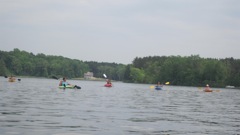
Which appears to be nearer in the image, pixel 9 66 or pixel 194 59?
pixel 194 59

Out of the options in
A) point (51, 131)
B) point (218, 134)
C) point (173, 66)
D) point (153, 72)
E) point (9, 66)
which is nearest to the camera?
point (51, 131)

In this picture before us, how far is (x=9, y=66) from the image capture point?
19512 cm

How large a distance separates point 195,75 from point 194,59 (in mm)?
15706

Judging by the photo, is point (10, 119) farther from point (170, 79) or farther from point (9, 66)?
point (9, 66)

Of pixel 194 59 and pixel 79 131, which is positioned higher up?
pixel 194 59

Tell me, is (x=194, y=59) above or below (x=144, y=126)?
above

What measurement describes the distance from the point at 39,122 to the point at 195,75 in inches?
5155

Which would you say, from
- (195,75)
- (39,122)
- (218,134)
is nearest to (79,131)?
(39,122)

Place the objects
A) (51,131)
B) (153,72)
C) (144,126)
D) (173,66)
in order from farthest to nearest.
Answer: (153,72)
(173,66)
(144,126)
(51,131)

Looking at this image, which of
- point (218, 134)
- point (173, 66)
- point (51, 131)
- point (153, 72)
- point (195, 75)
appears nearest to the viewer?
point (51, 131)

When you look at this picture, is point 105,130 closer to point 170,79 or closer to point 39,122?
point 39,122

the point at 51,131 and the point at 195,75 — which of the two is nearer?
the point at 51,131

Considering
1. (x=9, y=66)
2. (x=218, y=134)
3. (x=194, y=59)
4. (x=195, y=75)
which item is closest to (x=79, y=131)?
(x=218, y=134)

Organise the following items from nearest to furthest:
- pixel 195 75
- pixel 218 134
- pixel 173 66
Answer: pixel 218 134, pixel 195 75, pixel 173 66
